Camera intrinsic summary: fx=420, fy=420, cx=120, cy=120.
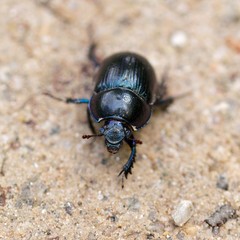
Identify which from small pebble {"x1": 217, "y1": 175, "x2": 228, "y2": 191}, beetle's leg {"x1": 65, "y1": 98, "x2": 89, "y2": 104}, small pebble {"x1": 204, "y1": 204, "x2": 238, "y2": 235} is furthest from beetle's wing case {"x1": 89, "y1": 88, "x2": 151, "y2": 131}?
small pebble {"x1": 204, "y1": 204, "x2": 238, "y2": 235}

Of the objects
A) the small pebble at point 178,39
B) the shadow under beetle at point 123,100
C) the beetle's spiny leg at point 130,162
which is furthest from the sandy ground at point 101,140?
the shadow under beetle at point 123,100

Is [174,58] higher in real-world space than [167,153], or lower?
higher

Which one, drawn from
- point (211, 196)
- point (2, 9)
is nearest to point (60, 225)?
point (211, 196)

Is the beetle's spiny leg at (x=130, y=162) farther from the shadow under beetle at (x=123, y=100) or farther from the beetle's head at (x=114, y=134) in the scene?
the beetle's head at (x=114, y=134)

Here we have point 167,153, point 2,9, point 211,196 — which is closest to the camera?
point 211,196

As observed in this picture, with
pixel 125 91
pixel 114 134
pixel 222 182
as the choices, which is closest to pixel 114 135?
pixel 114 134

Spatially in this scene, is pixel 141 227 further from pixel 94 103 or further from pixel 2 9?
pixel 2 9

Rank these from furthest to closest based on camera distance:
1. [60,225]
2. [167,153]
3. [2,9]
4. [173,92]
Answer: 1. [2,9]
2. [173,92]
3. [167,153]
4. [60,225]
